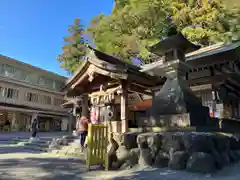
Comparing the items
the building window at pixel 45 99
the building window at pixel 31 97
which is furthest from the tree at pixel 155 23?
the building window at pixel 45 99

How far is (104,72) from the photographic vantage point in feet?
28.4

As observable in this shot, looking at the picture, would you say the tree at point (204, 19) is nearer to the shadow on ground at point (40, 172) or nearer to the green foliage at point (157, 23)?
the green foliage at point (157, 23)

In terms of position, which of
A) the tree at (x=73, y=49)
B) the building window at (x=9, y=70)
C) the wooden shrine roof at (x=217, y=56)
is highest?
the tree at (x=73, y=49)

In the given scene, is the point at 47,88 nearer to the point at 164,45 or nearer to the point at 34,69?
the point at 34,69

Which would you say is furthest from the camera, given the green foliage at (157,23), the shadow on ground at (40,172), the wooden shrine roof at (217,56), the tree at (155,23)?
the tree at (155,23)

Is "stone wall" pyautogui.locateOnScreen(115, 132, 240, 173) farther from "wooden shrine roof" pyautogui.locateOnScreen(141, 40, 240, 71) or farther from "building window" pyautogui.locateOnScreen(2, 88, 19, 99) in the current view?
"building window" pyautogui.locateOnScreen(2, 88, 19, 99)

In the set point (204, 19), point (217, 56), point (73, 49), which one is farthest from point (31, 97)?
point (217, 56)

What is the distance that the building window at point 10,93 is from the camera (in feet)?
88.5

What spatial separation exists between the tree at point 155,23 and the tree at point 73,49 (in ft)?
27.9

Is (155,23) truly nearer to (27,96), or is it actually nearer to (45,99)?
(27,96)

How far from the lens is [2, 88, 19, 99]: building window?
2697 centimetres

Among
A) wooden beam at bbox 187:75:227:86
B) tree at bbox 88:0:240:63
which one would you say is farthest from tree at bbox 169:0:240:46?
wooden beam at bbox 187:75:227:86

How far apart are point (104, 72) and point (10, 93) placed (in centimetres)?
2444

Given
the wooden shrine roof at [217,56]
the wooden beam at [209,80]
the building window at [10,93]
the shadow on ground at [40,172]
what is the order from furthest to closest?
the building window at [10,93] < the wooden beam at [209,80] < the wooden shrine roof at [217,56] < the shadow on ground at [40,172]
